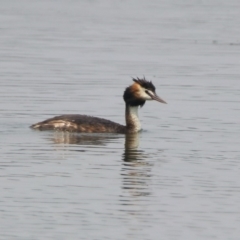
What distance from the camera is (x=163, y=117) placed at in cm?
2381

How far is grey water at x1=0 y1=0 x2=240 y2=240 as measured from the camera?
15.0m

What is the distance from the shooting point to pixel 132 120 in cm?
2245

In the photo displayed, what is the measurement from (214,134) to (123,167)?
3.54 metres

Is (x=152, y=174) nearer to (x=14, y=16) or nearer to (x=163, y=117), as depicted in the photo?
(x=163, y=117)

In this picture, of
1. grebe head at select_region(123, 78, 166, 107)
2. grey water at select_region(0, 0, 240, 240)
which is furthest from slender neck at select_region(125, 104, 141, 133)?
grey water at select_region(0, 0, 240, 240)

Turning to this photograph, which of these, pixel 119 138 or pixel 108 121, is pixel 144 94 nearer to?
pixel 108 121

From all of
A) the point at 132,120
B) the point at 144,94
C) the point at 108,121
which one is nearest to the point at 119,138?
the point at 108,121

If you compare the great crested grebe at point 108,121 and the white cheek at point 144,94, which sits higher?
the white cheek at point 144,94

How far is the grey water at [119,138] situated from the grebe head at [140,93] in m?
0.55

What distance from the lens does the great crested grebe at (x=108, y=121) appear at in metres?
21.7

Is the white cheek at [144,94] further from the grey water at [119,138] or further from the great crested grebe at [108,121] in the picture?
the grey water at [119,138]

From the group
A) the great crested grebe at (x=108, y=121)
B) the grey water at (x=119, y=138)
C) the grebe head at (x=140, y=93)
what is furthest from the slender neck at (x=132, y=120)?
the grey water at (x=119, y=138)

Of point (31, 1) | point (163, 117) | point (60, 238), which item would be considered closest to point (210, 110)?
point (163, 117)

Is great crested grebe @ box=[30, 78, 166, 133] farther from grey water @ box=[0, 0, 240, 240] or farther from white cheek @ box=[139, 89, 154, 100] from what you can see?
grey water @ box=[0, 0, 240, 240]
